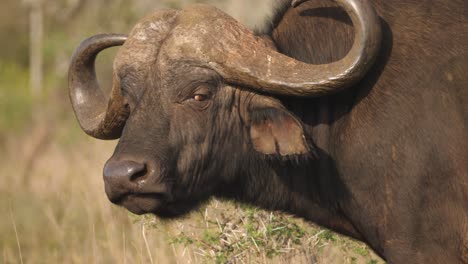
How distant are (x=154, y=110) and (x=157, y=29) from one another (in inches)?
19.4

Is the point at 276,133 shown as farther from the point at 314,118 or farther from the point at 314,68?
the point at 314,68

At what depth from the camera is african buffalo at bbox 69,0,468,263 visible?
13.7ft

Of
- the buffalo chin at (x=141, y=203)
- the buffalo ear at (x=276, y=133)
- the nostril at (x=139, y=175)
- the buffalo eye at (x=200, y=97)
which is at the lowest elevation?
the buffalo chin at (x=141, y=203)

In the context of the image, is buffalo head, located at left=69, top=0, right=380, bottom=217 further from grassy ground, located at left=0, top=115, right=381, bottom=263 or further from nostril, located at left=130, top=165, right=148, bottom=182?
grassy ground, located at left=0, top=115, right=381, bottom=263

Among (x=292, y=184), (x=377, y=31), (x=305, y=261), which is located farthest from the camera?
(x=305, y=261)

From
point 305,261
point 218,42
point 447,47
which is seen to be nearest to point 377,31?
point 447,47

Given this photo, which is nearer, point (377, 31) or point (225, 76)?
point (377, 31)

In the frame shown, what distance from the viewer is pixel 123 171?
4238 mm

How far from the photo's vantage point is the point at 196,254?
575cm

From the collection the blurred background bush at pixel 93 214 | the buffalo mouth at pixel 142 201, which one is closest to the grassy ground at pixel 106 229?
the blurred background bush at pixel 93 214

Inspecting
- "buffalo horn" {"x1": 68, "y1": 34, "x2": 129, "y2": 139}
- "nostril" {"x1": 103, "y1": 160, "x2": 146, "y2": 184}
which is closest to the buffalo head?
"nostril" {"x1": 103, "y1": 160, "x2": 146, "y2": 184}

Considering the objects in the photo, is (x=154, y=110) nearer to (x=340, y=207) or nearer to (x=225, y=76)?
(x=225, y=76)

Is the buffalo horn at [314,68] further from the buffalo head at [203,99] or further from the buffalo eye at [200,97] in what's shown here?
the buffalo eye at [200,97]

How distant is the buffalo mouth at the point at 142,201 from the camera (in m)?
4.38
